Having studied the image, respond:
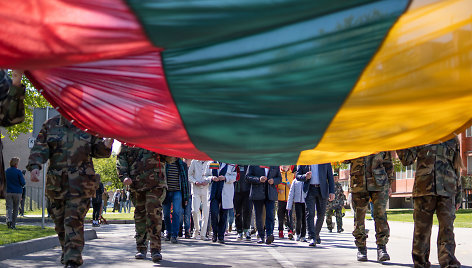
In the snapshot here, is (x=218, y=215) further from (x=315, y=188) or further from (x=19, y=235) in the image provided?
(x=19, y=235)

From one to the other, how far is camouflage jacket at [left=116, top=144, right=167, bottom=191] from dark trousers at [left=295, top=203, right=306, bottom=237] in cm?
596

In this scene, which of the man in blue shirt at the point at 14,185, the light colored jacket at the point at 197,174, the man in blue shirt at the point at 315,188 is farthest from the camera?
the man in blue shirt at the point at 14,185

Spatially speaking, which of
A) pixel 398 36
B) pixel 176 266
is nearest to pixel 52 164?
pixel 176 266

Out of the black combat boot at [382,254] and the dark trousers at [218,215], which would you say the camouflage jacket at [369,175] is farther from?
the dark trousers at [218,215]

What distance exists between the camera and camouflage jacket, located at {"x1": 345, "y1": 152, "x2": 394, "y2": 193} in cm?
1066

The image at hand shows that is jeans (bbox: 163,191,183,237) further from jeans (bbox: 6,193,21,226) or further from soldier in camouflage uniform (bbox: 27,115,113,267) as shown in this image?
jeans (bbox: 6,193,21,226)

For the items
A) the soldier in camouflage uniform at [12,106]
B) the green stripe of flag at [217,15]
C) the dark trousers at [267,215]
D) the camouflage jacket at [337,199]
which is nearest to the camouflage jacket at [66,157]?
the soldier in camouflage uniform at [12,106]

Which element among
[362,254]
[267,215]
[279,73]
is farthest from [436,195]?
[267,215]

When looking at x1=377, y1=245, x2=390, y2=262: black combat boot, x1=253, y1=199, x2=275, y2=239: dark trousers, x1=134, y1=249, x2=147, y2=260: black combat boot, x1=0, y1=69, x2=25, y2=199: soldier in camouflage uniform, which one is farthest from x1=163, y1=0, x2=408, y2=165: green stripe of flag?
x1=253, y1=199, x2=275, y2=239: dark trousers

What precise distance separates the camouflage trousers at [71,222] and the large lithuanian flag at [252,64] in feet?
9.48

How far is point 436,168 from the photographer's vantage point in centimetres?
827

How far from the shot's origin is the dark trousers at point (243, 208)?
15.8 meters

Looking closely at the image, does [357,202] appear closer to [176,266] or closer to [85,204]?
[176,266]

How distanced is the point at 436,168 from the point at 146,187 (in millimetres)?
4532
